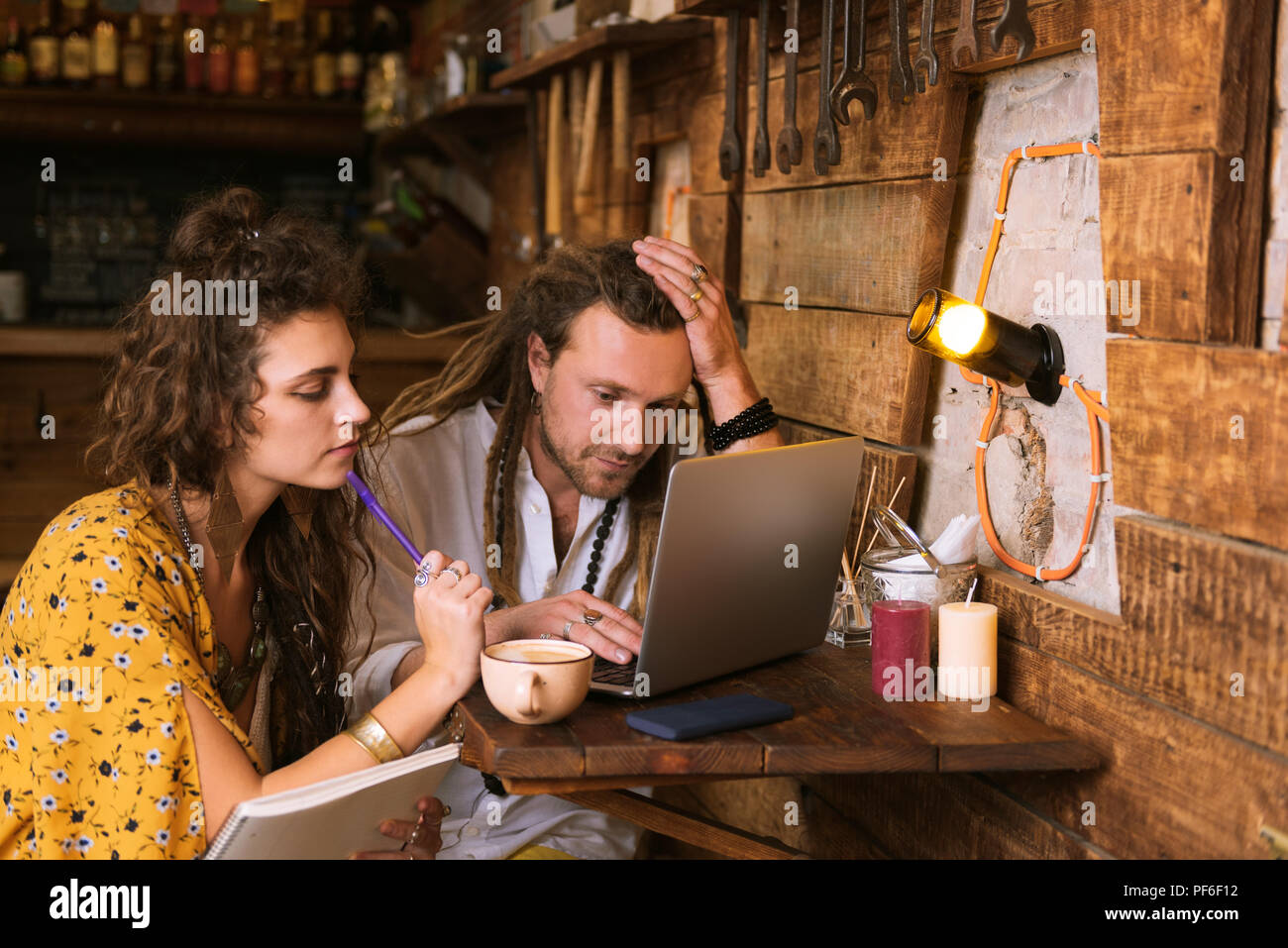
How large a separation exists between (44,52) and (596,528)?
352 centimetres

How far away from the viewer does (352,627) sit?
188 centimetres

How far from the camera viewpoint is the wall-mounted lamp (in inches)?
60.5

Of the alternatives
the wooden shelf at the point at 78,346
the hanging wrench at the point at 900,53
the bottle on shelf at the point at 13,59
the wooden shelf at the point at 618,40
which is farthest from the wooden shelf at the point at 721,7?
the bottle on shelf at the point at 13,59

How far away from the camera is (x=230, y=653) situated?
5.47 ft

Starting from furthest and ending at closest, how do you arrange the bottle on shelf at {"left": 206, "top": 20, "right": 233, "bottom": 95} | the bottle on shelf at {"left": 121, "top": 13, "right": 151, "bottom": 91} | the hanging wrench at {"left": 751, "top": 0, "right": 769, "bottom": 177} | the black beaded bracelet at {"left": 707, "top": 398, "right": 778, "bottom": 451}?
the bottle on shelf at {"left": 206, "top": 20, "right": 233, "bottom": 95}
the bottle on shelf at {"left": 121, "top": 13, "right": 151, "bottom": 91}
the hanging wrench at {"left": 751, "top": 0, "right": 769, "bottom": 177}
the black beaded bracelet at {"left": 707, "top": 398, "right": 778, "bottom": 451}

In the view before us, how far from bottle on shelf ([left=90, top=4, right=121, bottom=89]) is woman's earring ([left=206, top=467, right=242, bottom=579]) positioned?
3.61m

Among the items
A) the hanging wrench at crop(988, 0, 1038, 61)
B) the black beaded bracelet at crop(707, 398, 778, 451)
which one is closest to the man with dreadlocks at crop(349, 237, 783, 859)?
the black beaded bracelet at crop(707, 398, 778, 451)

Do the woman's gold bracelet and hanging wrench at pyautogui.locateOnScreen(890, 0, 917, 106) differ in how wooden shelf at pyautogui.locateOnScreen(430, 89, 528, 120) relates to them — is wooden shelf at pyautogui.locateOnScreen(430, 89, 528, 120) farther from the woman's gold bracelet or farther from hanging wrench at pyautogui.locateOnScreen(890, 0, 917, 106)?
the woman's gold bracelet

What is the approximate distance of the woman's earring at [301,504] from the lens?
5.63 feet

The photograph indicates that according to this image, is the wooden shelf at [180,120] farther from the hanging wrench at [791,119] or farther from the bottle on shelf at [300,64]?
the hanging wrench at [791,119]

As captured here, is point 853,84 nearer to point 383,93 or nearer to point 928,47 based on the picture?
point 928,47

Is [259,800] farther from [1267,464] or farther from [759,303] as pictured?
[759,303]

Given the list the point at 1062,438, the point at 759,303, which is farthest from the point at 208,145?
the point at 1062,438

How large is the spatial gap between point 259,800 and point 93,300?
165 inches
